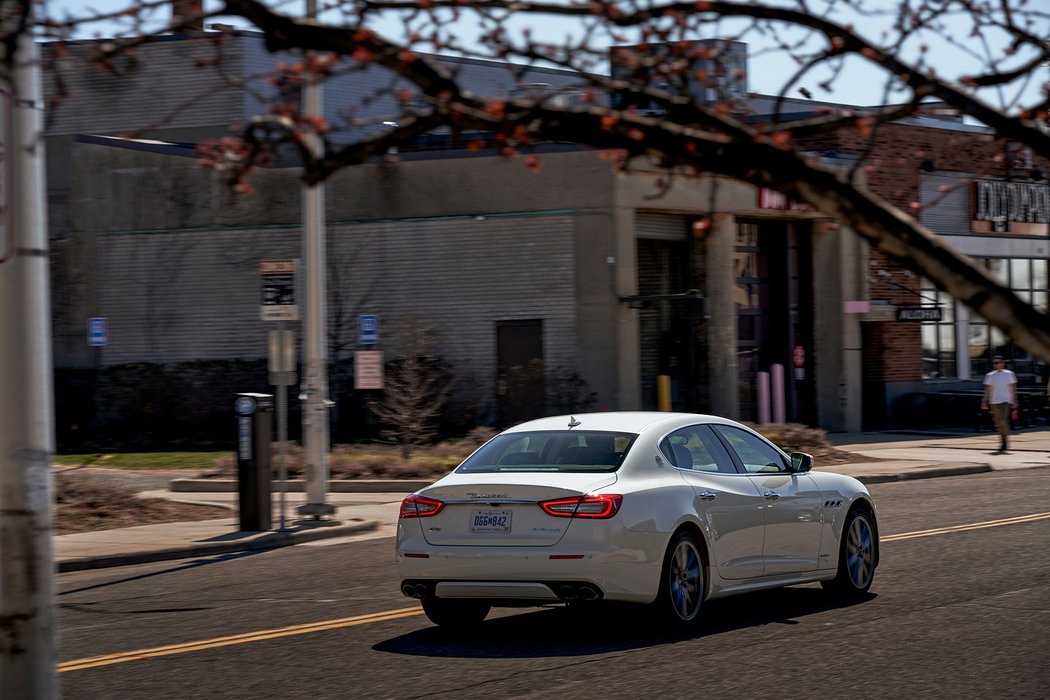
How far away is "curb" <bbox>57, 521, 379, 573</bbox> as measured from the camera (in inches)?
601

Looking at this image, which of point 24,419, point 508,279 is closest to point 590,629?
point 24,419

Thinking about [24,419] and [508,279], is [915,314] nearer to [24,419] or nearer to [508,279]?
[508,279]

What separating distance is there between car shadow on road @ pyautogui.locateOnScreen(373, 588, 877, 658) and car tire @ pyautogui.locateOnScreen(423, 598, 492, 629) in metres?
0.08

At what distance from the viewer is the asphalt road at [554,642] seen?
27.2 feet

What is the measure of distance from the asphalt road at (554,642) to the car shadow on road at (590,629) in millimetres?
20

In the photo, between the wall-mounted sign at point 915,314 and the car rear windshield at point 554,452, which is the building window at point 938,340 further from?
the car rear windshield at point 554,452

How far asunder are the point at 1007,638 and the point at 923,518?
324 inches

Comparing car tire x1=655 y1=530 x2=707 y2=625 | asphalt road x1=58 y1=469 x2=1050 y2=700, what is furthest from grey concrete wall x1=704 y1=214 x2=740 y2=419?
car tire x1=655 y1=530 x2=707 y2=625

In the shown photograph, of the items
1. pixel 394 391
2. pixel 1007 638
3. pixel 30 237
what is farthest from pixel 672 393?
pixel 30 237

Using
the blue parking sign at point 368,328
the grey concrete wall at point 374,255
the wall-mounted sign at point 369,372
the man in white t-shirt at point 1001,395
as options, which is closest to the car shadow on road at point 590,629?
the wall-mounted sign at point 369,372

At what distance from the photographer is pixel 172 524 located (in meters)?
18.9

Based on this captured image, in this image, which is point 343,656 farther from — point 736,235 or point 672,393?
point 736,235

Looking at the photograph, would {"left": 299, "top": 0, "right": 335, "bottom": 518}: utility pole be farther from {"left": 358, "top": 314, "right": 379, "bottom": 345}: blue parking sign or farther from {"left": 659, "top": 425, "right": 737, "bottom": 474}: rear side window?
{"left": 659, "top": 425, "right": 737, "bottom": 474}: rear side window

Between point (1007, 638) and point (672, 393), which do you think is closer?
point (1007, 638)
